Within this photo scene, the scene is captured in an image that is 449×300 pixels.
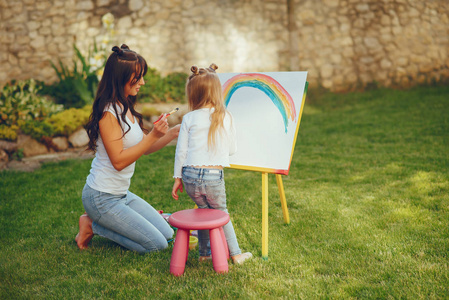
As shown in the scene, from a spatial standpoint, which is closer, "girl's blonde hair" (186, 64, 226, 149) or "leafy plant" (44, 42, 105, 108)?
"girl's blonde hair" (186, 64, 226, 149)

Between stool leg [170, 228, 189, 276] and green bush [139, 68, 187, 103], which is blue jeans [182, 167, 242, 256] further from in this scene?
green bush [139, 68, 187, 103]

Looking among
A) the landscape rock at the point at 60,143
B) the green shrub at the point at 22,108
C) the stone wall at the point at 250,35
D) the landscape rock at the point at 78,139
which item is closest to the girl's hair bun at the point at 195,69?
the landscape rock at the point at 78,139

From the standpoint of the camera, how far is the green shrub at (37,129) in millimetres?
6434

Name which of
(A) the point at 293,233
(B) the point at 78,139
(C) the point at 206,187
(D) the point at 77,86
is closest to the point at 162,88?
(D) the point at 77,86

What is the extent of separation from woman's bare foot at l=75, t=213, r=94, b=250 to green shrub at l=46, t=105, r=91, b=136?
381 centimetres

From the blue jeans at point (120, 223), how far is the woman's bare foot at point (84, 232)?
2.0 inches

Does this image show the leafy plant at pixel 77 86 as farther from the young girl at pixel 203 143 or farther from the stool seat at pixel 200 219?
Answer: the stool seat at pixel 200 219

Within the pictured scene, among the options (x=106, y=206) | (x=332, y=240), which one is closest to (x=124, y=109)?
(x=106, y=206)

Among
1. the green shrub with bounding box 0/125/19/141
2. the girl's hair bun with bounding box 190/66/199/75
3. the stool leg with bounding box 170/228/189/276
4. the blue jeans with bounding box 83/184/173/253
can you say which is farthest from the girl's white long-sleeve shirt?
the green shrub with bounding box 0/125/19/141

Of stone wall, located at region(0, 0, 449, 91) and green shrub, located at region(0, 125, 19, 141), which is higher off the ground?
stone wall, located at region(0, 0, 449, 91)

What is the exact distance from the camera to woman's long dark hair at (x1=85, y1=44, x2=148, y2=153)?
2.85 metres

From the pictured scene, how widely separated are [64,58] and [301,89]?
7.47 meters

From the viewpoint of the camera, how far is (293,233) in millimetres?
3330

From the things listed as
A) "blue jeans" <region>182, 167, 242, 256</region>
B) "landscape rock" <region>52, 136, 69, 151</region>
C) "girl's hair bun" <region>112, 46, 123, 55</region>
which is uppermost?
"girl's hair bun" <region>112, 46, 123, 55</region>
